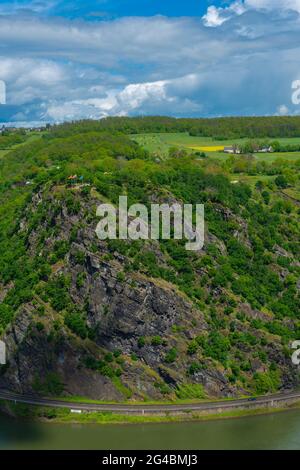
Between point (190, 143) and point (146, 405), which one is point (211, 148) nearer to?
point (190, 143)

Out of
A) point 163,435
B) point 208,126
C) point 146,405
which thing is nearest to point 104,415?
point 146,405

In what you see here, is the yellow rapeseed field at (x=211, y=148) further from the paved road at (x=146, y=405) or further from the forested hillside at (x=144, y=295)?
the paved road at (x=146, y=405)

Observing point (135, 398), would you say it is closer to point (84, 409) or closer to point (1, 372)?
point (84, 409)

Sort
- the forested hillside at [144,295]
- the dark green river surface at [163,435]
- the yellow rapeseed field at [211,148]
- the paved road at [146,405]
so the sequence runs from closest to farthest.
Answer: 1. the dark green river surface at [163,435]
2. the paved road at [146,405]
3. the forested hillside at [144,295]
4. the yellow rapeseed field at [211,148]

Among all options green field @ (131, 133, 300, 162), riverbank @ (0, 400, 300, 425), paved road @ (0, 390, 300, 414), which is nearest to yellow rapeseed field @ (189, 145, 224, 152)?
green field @ (131, 133, 300, 162)

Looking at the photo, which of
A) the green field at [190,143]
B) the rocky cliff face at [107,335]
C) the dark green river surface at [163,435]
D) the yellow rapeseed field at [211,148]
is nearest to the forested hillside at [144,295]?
the rocky cliff face at [107,335]

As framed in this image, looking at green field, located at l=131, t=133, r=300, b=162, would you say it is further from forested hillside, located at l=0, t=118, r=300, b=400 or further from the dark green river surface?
the dark green river surface
